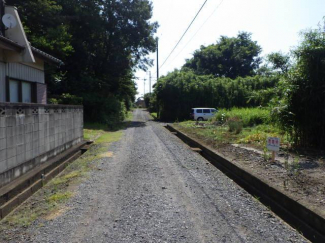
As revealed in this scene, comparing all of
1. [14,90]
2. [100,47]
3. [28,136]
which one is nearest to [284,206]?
[28,136]

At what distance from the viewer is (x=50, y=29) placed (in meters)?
16.7

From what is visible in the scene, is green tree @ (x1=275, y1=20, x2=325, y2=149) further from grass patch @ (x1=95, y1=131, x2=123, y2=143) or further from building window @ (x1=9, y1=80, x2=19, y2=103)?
building window @ (x1=9, y1=80, x2=19, y2=103)

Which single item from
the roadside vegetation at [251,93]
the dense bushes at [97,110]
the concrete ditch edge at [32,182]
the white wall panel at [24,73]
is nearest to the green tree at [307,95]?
the roadside vegetation at [251,93]

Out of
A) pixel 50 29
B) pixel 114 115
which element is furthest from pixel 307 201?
pixel 114 115

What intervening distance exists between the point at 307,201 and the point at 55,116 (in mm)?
6500

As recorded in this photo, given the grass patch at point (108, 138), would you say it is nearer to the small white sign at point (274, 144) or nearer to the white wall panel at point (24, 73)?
the white wall panel at point (24, 73)

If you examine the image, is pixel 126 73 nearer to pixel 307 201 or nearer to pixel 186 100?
pixel 186 100

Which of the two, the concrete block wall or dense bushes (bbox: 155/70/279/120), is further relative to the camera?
dense bushes (bbox: 155/70/279/120)

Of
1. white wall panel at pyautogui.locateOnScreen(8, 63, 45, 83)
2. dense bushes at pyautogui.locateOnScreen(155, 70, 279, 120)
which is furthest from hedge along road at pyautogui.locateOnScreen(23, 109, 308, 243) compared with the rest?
dense bushes at pyautogui.locateOnScreen(155, 70, 279, 120)

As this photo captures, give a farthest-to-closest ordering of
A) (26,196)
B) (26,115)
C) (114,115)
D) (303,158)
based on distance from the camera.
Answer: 1. (114,115)
2. (303,158)
3. (26,115)
4. (26,196)

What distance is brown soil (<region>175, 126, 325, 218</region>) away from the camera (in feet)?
15.4

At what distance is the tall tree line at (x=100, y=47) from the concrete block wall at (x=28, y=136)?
966 cm

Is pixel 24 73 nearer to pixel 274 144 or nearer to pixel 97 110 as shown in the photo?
pixel 274 144

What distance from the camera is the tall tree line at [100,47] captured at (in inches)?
866
